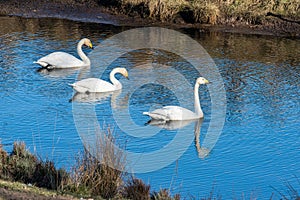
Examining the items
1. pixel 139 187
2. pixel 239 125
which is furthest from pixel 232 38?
pixel 139 187

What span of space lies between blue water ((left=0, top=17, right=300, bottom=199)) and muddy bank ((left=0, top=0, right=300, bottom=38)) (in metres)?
0.88

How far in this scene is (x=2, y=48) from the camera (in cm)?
2025

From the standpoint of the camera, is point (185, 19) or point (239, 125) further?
point (185, 19)

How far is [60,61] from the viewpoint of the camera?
18875mm

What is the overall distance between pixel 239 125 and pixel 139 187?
5.06 meters

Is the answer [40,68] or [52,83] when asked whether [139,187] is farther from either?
[40,68]

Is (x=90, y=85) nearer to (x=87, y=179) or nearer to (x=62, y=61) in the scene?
(x=62, y=61)

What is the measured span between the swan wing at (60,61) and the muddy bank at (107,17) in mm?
5590

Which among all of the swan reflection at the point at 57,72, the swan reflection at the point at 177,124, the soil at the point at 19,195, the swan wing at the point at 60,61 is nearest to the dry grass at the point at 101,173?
the soil at the point at 19,195

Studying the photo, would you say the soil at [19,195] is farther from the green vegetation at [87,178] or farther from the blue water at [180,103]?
the blue water at [180,103]

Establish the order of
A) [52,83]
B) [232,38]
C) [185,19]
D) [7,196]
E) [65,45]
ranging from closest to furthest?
[7,196], [52,83], [65,45], [232,38], [185,19]

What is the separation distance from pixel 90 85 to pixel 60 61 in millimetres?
2664

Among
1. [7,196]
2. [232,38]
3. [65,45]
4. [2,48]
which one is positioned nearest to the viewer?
[7,196]

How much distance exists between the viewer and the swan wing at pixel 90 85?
16.5 m
